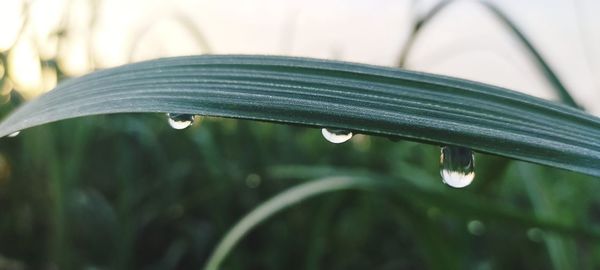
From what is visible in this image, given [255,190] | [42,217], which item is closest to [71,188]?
[42,217]

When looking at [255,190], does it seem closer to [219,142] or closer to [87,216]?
[219,142]

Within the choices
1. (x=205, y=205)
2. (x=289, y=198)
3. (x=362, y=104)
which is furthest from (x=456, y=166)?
(x=205, y=205)

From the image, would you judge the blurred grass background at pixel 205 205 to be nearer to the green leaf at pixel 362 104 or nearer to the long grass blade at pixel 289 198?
the long grass blade at pixel 289 198

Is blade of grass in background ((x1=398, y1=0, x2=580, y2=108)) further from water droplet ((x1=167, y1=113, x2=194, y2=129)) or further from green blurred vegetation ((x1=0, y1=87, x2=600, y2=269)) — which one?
water droplet ((x1=167, y1=113, x2=194, y2=129))

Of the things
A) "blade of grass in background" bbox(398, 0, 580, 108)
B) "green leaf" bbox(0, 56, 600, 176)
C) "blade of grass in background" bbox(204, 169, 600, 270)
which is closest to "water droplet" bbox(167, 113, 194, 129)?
"green leaf" bbox(0, 56, 600, 176)

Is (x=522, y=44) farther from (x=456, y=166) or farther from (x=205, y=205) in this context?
(x=205, y=205)

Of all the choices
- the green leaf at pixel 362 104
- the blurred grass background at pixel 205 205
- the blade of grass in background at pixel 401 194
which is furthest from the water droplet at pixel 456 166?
the blurred grass background at pixel 205 205

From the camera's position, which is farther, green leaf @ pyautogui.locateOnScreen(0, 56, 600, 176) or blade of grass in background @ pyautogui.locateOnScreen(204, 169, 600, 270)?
blade of grass in background @ pyautogui.locateOnScreen(204, 169, 600, 270)
